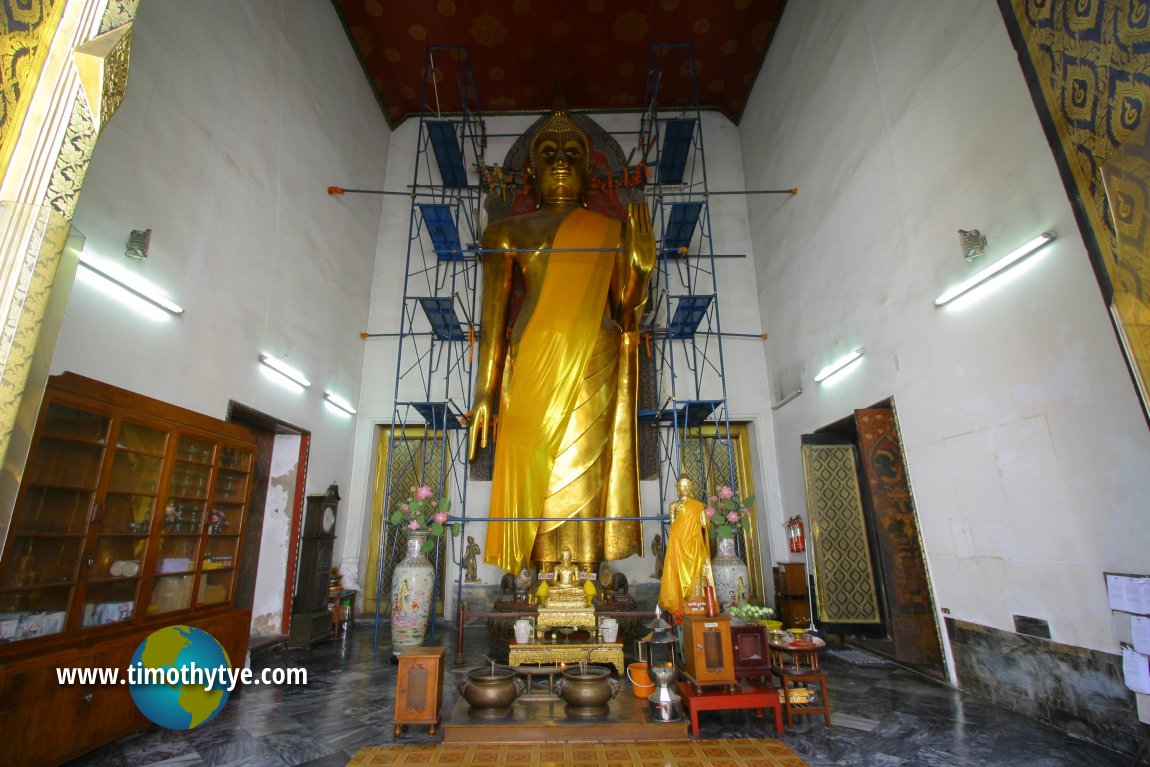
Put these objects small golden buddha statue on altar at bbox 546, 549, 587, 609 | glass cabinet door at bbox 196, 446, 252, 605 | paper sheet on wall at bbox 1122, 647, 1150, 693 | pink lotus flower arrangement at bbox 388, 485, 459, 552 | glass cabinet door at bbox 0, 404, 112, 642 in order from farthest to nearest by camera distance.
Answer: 1. pink lotus flower arrangement at bbox 388, 485, 459, 552
2. small golden buddha statue on altar at bbox 546, 549, 587, 609
3. glass cabinet door at bbox 196, 446, 252, 605
4. glass cabinet door at bbox 0, 404, 112, 642
5. paper sheet on wall at bbox 1122, 647, 1150, 693

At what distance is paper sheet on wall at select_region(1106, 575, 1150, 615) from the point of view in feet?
7.58

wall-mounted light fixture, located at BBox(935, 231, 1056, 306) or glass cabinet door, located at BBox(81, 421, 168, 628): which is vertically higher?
wall-mounted light fixture, located at BBox(935, 231, 1056, 306)

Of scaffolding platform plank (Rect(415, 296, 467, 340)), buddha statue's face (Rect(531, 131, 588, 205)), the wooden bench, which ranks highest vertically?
buddha statue's face (Rect(531, 131, 588, 205))

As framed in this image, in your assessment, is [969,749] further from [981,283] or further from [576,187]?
[576,187]

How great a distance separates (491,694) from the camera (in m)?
2.90

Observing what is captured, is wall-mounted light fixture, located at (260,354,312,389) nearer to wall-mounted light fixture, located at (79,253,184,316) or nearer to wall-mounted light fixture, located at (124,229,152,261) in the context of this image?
wall-mounted light fixture, located at (79,253,184,316)

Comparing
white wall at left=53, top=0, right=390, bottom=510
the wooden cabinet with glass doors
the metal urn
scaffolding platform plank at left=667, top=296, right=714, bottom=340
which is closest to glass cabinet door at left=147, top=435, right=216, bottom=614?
the wooden cabinet with glass doors

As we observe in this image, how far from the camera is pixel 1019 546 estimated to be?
303 cm

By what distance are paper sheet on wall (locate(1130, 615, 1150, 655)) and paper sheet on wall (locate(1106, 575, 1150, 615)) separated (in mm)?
33

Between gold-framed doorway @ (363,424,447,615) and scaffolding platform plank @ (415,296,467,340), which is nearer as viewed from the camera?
scaffolding platform plank @ (415,296,467,340)

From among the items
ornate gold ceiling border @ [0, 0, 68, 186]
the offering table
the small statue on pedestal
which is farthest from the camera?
the small statue on pedestal

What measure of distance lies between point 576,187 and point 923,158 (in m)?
3.60

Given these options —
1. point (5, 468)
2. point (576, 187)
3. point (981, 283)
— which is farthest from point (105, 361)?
point (981, 283)

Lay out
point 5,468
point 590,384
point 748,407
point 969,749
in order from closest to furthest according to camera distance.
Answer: point 5,468, point 969,749, point 590,384, point 748,407
